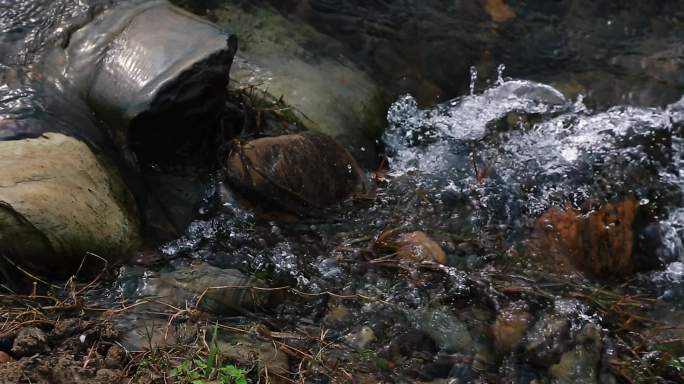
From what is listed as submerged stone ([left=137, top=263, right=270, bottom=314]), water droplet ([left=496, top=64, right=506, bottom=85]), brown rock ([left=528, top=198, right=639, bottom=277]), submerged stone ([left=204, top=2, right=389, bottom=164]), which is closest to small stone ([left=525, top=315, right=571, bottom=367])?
brown rock ([left=528, top=198, right=639, bottom=277])

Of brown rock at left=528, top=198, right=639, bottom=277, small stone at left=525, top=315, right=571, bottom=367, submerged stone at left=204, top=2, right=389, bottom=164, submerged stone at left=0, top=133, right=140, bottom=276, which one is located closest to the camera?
submerged stone at left=0, top=133, right=140, bottom=276

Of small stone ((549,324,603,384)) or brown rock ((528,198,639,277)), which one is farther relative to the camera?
brown rock ((528,198,639,277))

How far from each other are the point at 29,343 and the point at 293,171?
1.30 m

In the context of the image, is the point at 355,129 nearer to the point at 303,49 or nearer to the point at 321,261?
the point at 303,49

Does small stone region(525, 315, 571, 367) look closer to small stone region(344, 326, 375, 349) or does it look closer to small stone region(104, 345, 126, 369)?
small stone region(344, 326, 375, 349)

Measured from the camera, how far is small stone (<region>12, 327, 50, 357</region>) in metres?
2.10

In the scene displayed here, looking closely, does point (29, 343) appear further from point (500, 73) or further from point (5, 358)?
point (500, 73)

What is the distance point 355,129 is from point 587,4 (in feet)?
5.87

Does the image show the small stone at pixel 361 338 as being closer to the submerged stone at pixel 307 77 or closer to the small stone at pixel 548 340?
the small stone at pixel 548 340

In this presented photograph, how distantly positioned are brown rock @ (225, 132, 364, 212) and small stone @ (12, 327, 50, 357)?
3.52 feet

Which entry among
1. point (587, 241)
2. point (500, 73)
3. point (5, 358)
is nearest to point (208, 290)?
point (5, 358)

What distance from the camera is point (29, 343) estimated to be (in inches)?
83.4

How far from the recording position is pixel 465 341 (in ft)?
8.68

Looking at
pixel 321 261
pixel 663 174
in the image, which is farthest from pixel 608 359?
pixel 663 174
